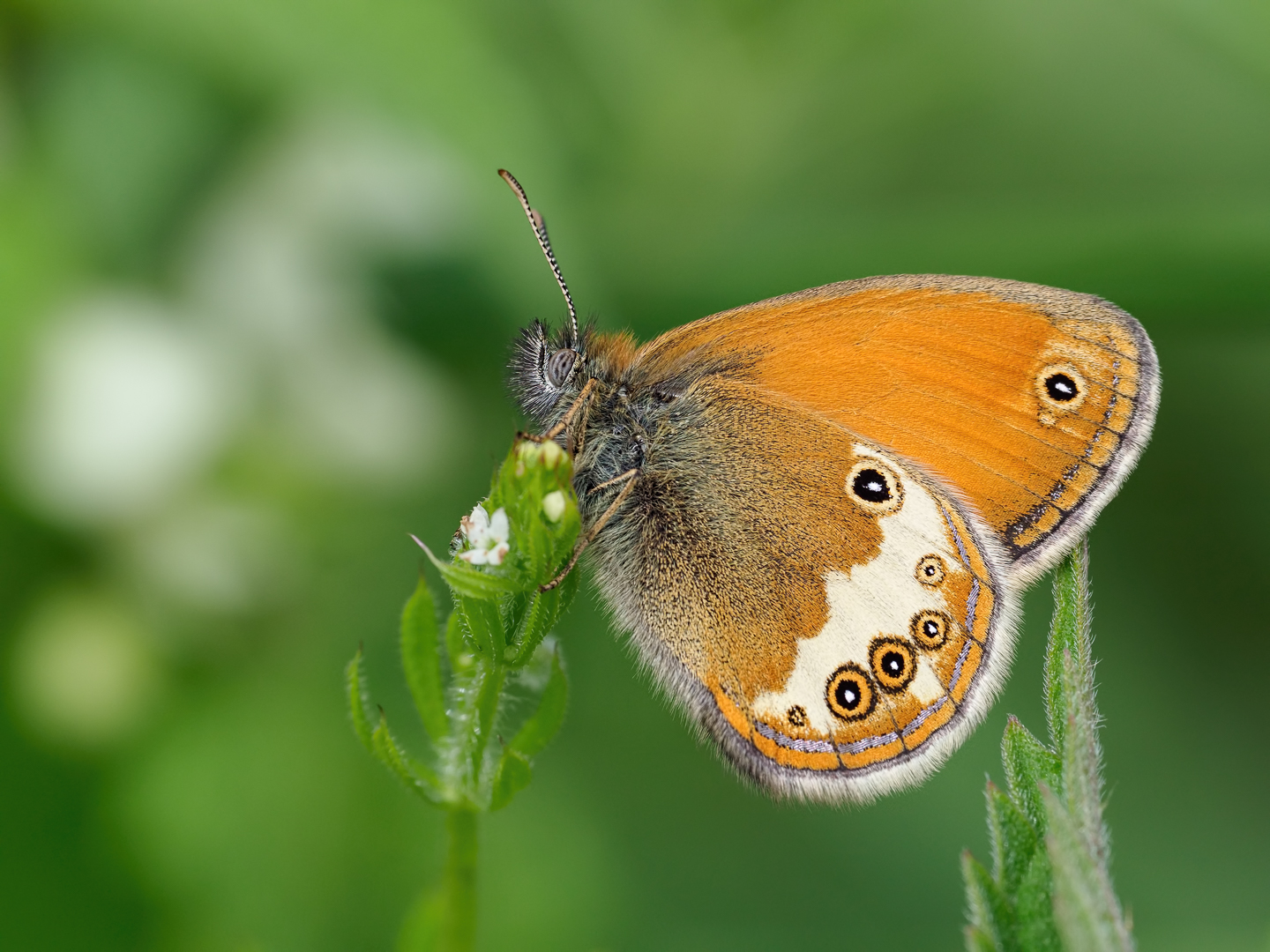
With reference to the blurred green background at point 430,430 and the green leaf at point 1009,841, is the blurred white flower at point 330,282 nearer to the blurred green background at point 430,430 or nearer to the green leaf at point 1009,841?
the blurred green background at point 430,430

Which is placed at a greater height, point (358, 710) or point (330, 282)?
point (330, 282)

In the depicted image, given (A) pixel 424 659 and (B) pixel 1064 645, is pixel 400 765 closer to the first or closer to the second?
(A) pixel 424 659

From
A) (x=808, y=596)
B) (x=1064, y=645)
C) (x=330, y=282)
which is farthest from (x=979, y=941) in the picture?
(x=330, y=282)

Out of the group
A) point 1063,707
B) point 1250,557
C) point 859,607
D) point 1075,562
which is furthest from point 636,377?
point 1250,557

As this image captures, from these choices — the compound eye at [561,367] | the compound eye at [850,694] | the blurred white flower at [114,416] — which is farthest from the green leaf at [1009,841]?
the blurred white flower at [114,416]

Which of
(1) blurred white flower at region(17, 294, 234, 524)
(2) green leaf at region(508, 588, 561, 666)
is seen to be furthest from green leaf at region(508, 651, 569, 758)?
(1) blurred white flower at region(17, 294, 234, 524)

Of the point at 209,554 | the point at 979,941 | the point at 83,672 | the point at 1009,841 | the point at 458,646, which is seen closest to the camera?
the point at 979,941
